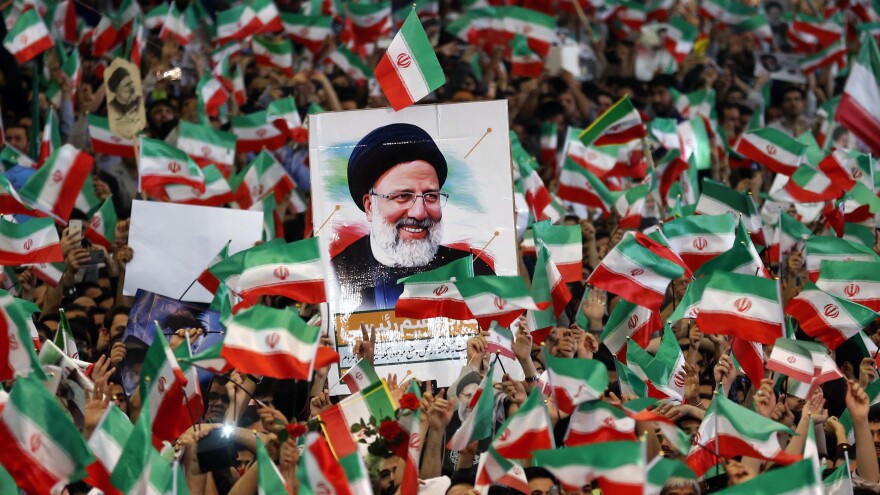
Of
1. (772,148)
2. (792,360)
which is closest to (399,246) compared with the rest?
(792,360)

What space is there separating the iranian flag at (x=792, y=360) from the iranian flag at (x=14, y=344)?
166 inches

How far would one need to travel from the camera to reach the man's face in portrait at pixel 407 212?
9758 mm

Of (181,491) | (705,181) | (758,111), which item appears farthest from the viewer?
(758,111)

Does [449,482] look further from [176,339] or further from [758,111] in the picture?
[758,111]

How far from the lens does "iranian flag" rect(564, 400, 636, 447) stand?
312 inches

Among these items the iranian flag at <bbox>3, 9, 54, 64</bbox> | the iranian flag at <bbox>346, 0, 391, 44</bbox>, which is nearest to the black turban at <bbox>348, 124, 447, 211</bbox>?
the iranian flag at <bbox>3, 9, 54, 64</bbox>

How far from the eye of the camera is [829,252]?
10.7 metres

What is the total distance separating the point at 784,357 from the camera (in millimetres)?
9086

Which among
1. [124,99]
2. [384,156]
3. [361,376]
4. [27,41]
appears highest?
[384,156]

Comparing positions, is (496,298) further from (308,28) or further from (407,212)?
(308,28)

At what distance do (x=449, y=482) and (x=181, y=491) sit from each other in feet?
5.16

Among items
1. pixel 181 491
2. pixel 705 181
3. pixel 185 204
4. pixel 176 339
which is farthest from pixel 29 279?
pixel 705 181

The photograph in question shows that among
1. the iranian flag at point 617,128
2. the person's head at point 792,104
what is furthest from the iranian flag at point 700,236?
the person's head at point 792,104

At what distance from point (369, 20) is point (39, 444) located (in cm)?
918
